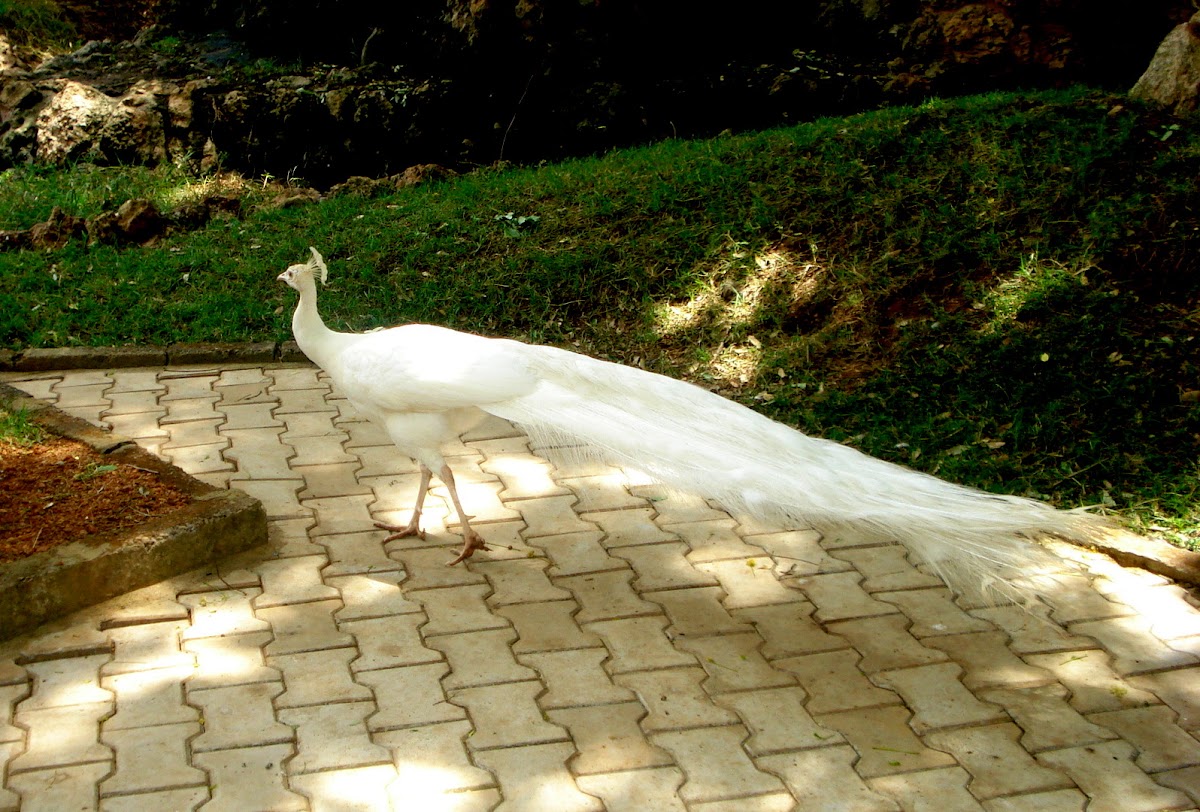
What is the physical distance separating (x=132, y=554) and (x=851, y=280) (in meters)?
4.28

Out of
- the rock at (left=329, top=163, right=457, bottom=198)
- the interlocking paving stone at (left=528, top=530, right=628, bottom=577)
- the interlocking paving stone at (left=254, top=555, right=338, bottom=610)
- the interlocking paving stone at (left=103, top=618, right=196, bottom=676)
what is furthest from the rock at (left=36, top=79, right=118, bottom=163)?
the interlocking paving stone at (left=528, top=530, right=628, bottom=577)

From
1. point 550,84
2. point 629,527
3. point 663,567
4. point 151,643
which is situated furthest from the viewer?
point 550,84

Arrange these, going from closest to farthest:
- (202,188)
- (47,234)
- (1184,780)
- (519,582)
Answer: (1184,780), (519,582), (47,234), (202,188)

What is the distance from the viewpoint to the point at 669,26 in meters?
10.5

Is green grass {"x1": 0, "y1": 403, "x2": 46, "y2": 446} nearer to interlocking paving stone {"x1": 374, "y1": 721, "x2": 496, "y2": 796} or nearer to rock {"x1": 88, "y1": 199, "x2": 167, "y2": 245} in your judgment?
interlocking paving stone {"x1": 374, "y1": 721, "x2": 496, "y2": 796}

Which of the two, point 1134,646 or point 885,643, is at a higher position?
point 1134,646

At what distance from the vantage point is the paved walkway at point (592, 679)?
127 inches

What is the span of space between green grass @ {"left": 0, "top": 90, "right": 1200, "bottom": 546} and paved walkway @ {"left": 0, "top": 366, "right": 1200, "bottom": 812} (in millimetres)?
1111

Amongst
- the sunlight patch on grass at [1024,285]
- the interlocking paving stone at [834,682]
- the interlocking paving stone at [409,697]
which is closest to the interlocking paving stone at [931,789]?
the interlocking paving stone at [834,682]

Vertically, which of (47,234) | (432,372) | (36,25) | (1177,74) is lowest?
(47,234)

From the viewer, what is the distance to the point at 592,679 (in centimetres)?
376

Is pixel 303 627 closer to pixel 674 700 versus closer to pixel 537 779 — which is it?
pixel 537 779

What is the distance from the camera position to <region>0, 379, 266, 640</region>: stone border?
3887mm

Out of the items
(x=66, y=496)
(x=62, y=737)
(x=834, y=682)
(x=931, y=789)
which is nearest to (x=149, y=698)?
(x=62, y=737)
